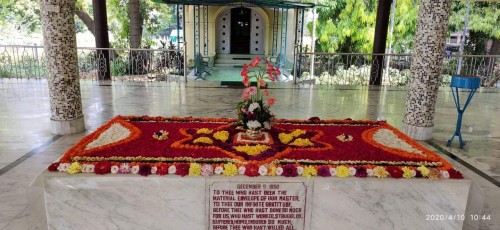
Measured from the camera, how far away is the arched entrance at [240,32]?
15.0 meters

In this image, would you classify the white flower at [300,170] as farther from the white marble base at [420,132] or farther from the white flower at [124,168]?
the white marble base at [420,132]

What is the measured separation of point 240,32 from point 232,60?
57.8 inches

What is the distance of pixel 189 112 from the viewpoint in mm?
6492

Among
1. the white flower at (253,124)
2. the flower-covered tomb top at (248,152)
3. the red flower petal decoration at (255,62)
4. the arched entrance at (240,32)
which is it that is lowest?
the flower-covered tomb top at (248,152)

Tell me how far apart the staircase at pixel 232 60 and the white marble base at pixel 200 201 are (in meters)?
11.4

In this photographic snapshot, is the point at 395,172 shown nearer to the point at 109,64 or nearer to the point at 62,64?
the point at 62,64

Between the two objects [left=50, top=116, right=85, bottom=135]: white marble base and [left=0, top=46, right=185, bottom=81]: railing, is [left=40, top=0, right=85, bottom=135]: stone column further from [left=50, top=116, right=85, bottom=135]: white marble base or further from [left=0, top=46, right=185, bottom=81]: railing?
[left=0, top=46, right=185, bottom=81]: railing

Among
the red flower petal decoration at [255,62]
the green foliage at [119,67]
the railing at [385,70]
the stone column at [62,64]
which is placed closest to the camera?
the red flower petal decoration at [255,62]

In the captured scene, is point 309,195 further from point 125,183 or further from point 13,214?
point 13,214

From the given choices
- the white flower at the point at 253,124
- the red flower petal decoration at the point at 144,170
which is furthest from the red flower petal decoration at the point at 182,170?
the white flower at the point at 253,124

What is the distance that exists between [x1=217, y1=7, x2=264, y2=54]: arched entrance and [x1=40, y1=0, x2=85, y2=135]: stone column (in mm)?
10278

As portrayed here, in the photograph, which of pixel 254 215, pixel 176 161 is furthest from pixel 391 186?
pixel 176 161

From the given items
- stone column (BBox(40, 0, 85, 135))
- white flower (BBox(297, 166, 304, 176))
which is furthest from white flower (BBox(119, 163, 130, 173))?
stone column (BBox(40, 0, 85, 135))

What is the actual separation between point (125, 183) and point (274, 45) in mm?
12259
